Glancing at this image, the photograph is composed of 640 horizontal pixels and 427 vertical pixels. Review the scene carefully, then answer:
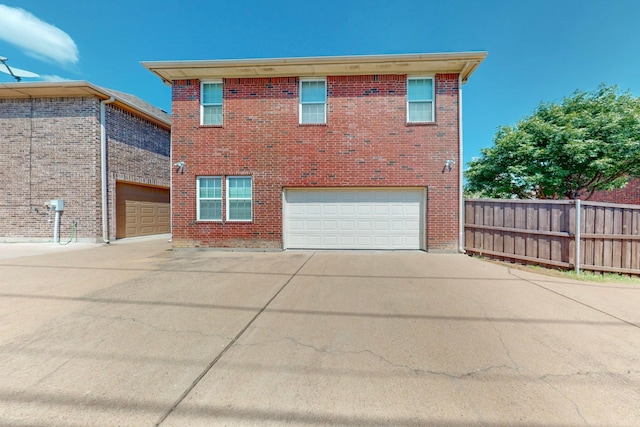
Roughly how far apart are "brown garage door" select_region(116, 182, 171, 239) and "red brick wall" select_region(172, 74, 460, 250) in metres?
4.34

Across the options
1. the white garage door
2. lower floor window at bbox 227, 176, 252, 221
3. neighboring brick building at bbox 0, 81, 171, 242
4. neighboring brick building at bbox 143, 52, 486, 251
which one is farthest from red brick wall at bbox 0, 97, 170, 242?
the white garage door

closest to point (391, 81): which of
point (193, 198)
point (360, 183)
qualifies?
point (360, 183)

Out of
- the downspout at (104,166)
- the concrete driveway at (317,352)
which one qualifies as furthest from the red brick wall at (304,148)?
the downspout at (104,166)

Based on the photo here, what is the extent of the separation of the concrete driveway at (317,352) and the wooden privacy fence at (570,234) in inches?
41.5

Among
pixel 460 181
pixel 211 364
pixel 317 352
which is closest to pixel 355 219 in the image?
pixel 460 181

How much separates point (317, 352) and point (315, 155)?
6342 millimetres

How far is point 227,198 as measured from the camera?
8.23 meters

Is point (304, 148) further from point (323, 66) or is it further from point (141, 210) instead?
point (141, 210)

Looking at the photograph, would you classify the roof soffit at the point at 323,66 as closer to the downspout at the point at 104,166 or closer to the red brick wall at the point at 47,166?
the downspout at the point at 104,166

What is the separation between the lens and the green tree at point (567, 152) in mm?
8586

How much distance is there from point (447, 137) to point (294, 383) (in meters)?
7.95

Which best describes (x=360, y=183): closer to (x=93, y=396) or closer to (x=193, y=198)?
(x=193, y=198)

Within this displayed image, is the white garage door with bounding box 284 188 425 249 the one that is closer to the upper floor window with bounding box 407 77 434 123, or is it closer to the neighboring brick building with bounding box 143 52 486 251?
the neighboring brick building with bounding box 143 52 486 251

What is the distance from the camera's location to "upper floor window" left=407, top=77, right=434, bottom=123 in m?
7.97
